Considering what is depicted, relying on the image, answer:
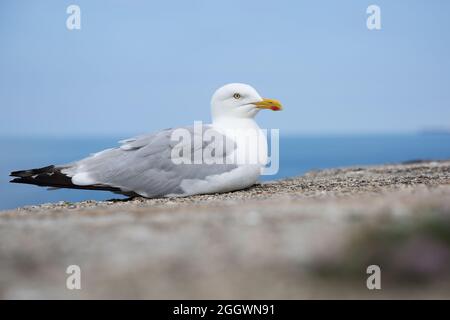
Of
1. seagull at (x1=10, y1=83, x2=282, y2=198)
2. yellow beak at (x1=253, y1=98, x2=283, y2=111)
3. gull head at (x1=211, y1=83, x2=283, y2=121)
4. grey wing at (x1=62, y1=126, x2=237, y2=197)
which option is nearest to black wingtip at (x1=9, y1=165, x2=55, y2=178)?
seagull at (x1=10, y1=83, x2=282, y2=198)

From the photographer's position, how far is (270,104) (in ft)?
25.8

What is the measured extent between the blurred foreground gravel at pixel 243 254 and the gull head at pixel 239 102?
Result: 11.7 feet

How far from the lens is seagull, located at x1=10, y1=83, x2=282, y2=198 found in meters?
7.01

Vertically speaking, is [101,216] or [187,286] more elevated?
[101,216]

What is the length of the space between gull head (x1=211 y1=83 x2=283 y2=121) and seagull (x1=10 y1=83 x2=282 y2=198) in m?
0.48

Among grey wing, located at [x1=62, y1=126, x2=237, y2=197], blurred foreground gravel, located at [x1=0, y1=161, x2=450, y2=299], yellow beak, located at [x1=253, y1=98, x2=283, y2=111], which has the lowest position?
blurred foreground gravel, located at [x1=0, y1=161, x2=450, y2=299]

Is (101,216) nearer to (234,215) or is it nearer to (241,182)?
(234,215)

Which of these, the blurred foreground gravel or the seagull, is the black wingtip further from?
the blurred foreground gravel

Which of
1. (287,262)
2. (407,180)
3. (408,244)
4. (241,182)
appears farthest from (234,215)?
(407,180)

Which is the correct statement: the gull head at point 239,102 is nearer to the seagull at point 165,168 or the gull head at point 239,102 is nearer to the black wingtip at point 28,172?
the seagull at point 165,168

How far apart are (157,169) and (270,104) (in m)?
1.95

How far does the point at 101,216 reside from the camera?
4883 millimetres

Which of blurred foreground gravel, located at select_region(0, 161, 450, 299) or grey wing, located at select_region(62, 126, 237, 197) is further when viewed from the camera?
grey wing, located at select_region(62, 126, 237, 197)

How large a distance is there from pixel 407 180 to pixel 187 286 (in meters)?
5.01
